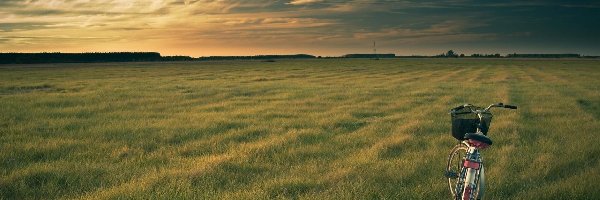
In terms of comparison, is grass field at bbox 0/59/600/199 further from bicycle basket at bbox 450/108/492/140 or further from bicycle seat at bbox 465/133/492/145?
bicycle seat at bbox 465/133/492/145

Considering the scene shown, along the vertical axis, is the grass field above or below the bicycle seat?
below

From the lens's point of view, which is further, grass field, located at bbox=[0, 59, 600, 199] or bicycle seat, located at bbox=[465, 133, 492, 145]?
grass field, located at bbox=[0, 59, 600, 199]

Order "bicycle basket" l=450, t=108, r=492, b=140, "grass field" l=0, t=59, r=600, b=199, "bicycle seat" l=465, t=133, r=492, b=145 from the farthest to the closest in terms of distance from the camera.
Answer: "grass field" l=0, t=59, r=600, b=199, "bicycle basket" l=450, t=108, r=492, b=140, "bicycle seat" l=465, t=133, r=492, b=145

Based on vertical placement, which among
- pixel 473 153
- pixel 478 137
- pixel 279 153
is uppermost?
pixel 478 137

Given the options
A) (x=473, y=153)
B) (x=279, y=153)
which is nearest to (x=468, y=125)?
(x=473, y=153)

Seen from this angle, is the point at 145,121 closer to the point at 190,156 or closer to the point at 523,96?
the point at 190,156

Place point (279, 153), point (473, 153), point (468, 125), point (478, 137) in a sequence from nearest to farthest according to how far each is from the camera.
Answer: point (478, 137), point (473, 153), point (468, 125), point (279, 153)

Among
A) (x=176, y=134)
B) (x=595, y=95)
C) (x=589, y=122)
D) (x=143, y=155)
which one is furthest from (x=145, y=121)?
(x=595, y=95)

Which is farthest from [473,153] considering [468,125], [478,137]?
[468,125]

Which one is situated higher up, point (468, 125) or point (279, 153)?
point (468, 125)

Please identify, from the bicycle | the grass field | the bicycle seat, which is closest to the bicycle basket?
the bicycle

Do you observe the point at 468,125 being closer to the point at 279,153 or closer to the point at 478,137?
the point at 478,137

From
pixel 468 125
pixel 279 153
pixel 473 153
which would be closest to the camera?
pixel 473 153

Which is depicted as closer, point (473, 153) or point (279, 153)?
point (473, 153)
